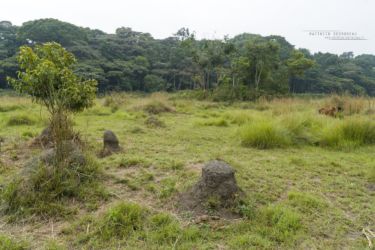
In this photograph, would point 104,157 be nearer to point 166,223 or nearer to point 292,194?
point 166,223

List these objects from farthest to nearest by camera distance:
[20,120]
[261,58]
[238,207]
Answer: [261,58] < [20,120] < [238,207]

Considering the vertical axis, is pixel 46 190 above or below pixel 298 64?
below

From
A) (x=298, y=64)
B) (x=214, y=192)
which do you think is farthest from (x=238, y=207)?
(x=298, y=64)

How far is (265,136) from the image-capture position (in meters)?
4.47

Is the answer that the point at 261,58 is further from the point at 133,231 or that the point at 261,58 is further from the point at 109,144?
the point at 133,231

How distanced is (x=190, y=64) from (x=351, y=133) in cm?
2744

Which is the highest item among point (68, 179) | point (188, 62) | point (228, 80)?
point (188, 62)

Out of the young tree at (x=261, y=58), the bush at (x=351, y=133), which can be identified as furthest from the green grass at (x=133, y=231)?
the young tree at (x=261, y=58)

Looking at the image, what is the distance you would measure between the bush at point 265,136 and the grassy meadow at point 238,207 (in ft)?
0.06

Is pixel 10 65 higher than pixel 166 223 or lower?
higher

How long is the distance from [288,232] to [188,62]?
30.2 meters

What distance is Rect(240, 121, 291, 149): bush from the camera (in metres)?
Result: 4.47

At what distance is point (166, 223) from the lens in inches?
81.7

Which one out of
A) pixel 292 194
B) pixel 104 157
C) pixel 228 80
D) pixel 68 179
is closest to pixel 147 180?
pixel 68 179
